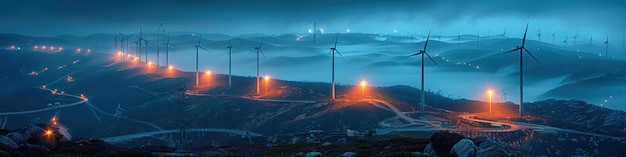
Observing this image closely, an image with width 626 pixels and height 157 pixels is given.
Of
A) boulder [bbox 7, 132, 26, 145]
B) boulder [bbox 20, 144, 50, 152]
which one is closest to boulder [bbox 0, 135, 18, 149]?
boulder [bbox 20, 144, 50, 152]

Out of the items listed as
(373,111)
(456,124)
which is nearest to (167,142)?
(373,111)

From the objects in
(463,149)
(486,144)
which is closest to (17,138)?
(463,149)

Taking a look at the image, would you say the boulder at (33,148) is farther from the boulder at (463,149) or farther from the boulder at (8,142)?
the boulder at (463,149)

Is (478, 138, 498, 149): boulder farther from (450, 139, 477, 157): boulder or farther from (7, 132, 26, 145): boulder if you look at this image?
(7, 132, 26, 145): boulder

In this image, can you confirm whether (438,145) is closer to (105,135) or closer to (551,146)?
(551,146)

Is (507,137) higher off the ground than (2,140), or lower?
lower

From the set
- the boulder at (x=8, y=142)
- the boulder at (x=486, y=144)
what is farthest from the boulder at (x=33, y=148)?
the boulder at (x=486, y=144)

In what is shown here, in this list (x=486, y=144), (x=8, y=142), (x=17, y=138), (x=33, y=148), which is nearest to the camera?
(x=8, y=142)

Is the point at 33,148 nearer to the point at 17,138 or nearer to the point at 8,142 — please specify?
the point at 8,142

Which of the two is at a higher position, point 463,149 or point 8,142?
point 8,142
